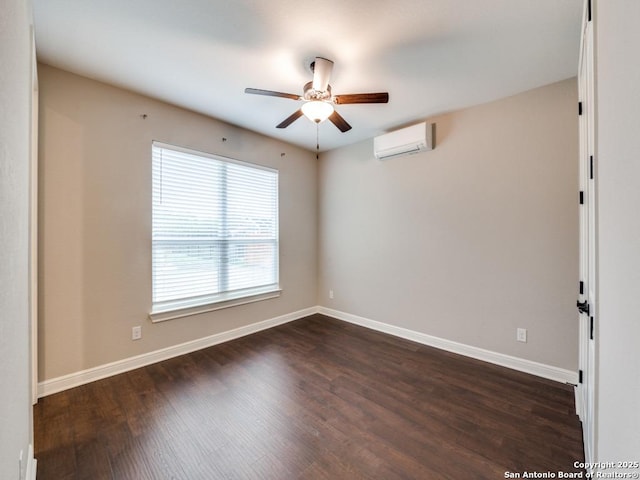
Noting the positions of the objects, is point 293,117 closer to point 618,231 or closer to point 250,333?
point 618,231

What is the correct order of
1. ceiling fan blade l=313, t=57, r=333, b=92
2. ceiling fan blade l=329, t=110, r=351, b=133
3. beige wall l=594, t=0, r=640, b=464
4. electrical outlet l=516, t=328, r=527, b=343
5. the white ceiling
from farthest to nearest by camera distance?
electrical outlet l=516, t=328, r=527, b=343, ceiling fan blade l=329, t=110, r=351, b=133, ceiling fan blade l=313, t=57, r=333, b=92, the white ceiling, beige wall l=594, t=0, r=640, b=464

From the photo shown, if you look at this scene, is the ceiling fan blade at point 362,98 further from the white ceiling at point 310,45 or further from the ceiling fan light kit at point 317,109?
the white ceiling at point 310,45

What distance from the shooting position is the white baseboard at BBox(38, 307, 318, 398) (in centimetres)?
220

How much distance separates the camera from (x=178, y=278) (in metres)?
2.95

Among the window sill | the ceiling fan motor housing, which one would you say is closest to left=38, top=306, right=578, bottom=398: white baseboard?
the window sill

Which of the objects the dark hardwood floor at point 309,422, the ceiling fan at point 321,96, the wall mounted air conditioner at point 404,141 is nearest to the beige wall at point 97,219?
the dark hardwood floor at point 309,422

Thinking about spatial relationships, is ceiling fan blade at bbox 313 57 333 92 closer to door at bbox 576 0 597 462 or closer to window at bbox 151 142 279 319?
door at bbox 576 0 597 462

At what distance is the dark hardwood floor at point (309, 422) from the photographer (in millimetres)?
1510

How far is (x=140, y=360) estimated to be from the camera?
2639mm

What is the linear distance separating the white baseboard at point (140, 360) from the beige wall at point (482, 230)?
61.5 inches

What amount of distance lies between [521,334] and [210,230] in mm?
3490

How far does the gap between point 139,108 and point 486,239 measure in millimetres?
3774

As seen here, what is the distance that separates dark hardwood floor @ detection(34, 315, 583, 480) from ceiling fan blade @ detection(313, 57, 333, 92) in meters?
2.49

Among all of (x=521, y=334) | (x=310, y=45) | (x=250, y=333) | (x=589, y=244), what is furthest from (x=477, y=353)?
(x=310, y=45)
